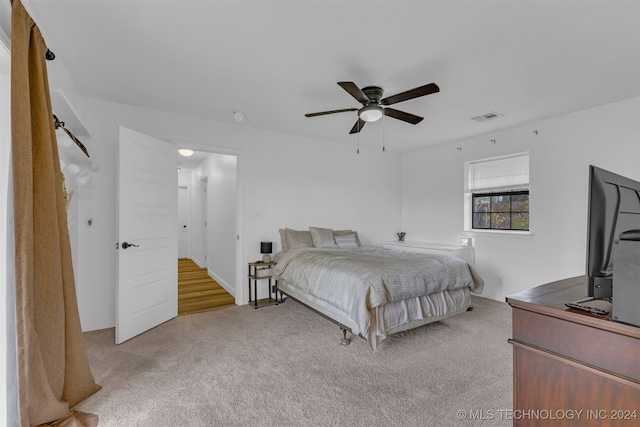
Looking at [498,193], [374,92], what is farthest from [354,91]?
[498,193]

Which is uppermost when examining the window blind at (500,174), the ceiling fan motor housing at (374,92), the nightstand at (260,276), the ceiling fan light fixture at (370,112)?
the ceiling fan motor housing at (374,92)

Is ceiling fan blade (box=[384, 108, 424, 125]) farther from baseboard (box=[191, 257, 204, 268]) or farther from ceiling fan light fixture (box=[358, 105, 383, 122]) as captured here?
baseboard (box=[191, 257, 204, 268])

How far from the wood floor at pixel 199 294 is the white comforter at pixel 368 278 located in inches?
49.6

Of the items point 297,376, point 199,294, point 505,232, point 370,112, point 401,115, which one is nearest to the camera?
point 297,376

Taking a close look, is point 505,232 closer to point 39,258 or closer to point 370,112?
point 370,112

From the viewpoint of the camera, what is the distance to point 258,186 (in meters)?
4.32

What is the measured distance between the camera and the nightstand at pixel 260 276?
13.2 feet

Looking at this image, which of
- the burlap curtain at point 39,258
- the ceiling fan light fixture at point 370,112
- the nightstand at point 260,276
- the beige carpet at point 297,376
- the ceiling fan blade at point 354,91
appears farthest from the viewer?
the nightstand at point 260,276

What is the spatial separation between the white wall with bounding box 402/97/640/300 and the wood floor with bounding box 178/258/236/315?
12.4 ft

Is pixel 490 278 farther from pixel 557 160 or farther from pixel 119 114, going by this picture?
pixel 119 114

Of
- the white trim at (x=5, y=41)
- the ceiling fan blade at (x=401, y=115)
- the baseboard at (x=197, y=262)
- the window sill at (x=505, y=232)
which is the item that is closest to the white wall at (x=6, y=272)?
the white trim at (x=5, y=41)

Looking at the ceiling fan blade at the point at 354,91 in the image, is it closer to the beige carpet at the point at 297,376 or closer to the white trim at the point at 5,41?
the white trim at the point at 5,41

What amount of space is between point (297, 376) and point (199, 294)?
9.76ft

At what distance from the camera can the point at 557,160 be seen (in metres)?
3.77
